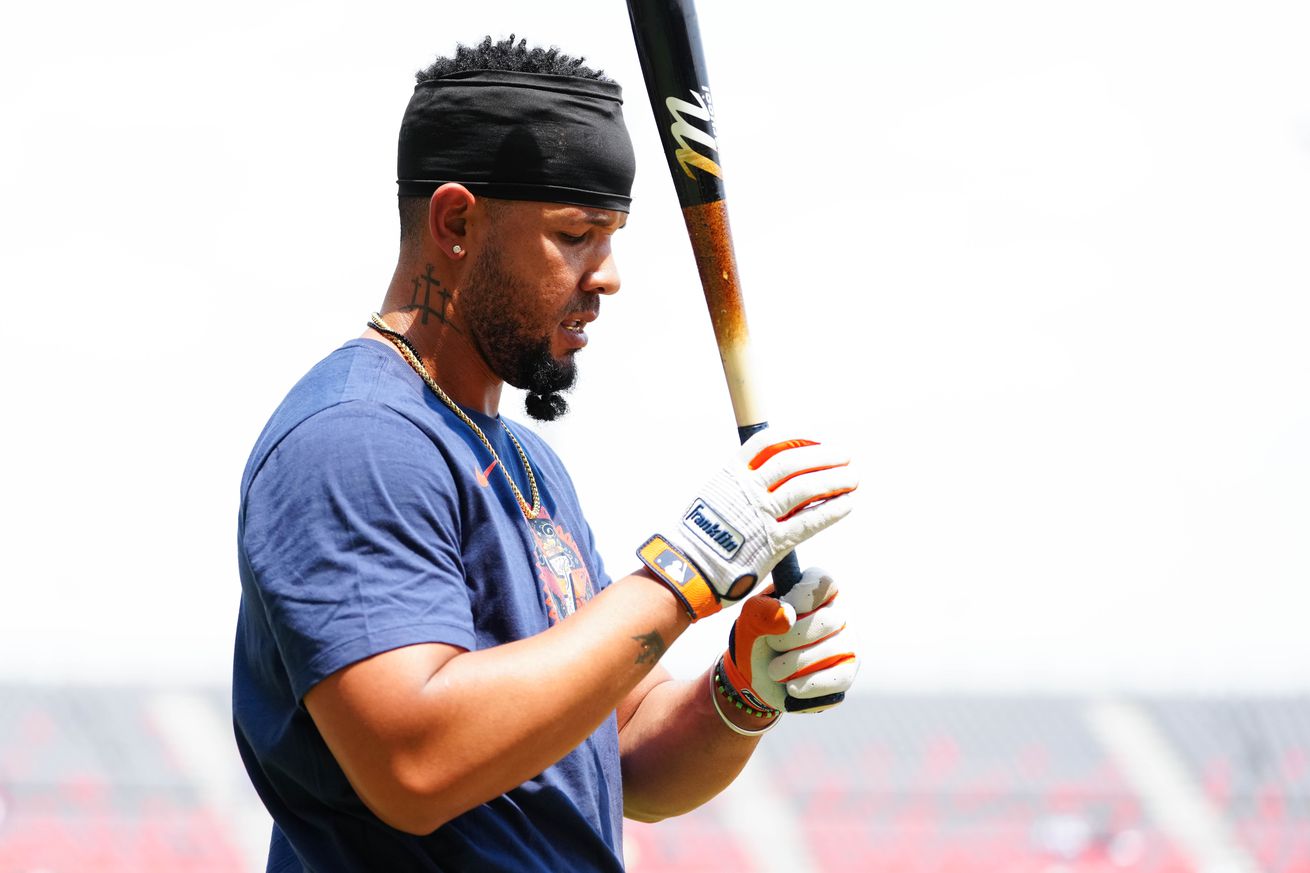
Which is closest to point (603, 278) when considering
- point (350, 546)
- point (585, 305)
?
point (585, 305)

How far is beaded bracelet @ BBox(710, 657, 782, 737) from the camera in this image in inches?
93.5

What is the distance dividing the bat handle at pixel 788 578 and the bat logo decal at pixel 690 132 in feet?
1.40

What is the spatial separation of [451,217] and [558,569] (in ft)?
1.80

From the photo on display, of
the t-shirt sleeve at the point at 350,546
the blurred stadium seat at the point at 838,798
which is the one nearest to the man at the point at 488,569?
the t-shirt sleeve at the point at 350,546

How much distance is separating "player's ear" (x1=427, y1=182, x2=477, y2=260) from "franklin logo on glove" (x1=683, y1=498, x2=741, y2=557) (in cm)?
56

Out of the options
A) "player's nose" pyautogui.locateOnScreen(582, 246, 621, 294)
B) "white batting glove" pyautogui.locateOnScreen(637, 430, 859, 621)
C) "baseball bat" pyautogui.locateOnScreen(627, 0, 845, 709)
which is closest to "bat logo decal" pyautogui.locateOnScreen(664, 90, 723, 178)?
"baseball bat" pyautogui.locateOnScreen(627, 0, 845, 709)

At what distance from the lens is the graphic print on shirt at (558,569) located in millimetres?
2003

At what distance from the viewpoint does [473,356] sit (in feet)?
7.04

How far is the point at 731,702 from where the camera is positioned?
7.82 ft

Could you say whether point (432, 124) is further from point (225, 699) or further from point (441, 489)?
point (225, 699)

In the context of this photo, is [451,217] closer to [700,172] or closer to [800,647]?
[700,172]

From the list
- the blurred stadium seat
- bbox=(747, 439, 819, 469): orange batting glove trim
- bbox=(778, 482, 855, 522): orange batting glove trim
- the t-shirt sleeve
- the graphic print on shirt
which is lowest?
the blurred stadium seat

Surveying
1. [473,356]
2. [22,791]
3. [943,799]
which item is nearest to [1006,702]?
[943,799]

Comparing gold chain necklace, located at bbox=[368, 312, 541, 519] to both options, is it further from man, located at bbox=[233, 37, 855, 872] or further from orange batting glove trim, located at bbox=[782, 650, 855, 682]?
orange batting glove trim, located at bbox=[782, 650, 855, 682]
